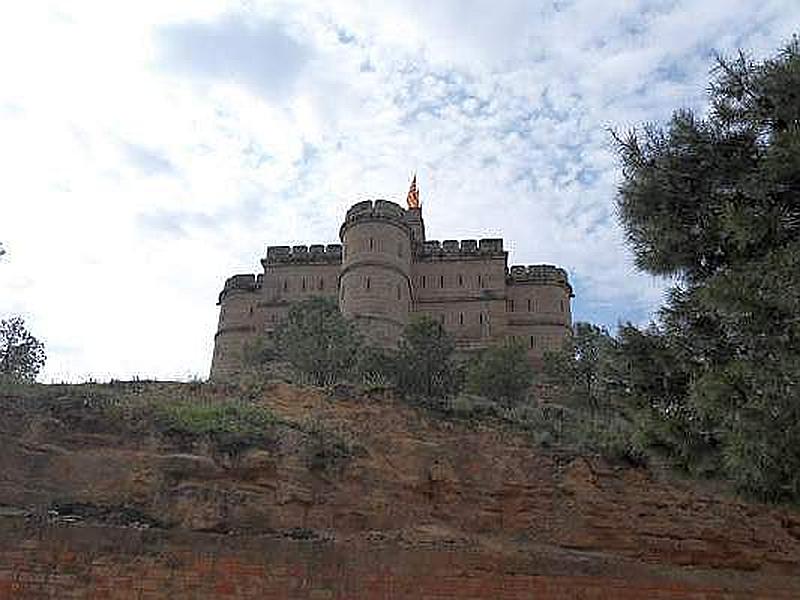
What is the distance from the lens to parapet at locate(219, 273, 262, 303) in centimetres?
4331

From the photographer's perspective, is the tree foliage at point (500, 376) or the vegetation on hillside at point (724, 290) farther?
the tree foliage at point (500, 376)

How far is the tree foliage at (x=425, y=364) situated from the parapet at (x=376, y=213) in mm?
13476

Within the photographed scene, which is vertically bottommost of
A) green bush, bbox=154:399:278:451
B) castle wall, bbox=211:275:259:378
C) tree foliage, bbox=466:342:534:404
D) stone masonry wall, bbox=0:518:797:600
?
stone masonry wall, bbox=0:518:797:600

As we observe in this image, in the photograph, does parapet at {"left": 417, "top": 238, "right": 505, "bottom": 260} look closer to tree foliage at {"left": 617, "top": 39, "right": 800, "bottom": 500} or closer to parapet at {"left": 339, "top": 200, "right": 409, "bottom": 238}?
parapet at {"left": 339, "top": 200, "right": 409, "bottom": 238}

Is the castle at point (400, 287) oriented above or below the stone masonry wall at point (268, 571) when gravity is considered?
above

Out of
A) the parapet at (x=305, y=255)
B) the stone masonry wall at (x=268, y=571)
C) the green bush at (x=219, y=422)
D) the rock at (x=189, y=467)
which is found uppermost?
the parapet at (x=305, y=255)

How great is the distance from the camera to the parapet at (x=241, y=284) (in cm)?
4331

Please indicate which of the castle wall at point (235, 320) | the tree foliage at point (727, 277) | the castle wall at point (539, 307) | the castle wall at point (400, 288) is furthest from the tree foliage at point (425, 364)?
the tree foliage at point (727, 277)

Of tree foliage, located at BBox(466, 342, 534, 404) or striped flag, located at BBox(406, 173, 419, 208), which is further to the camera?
striped flag, located at BBox(406, 173, 419, 208)

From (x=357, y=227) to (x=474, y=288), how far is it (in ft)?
21.5

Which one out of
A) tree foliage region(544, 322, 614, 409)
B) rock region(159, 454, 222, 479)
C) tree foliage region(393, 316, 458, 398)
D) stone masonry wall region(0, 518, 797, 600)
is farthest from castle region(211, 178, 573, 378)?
stone masonry wall region(0, 518, 797, 600)

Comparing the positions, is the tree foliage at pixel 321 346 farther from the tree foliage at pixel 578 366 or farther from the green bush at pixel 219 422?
the green bush at pixel 219 422

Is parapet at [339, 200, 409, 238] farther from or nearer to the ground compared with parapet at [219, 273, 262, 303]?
farther from the ground

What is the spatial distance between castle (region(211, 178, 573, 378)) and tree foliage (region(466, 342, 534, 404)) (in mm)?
9629
